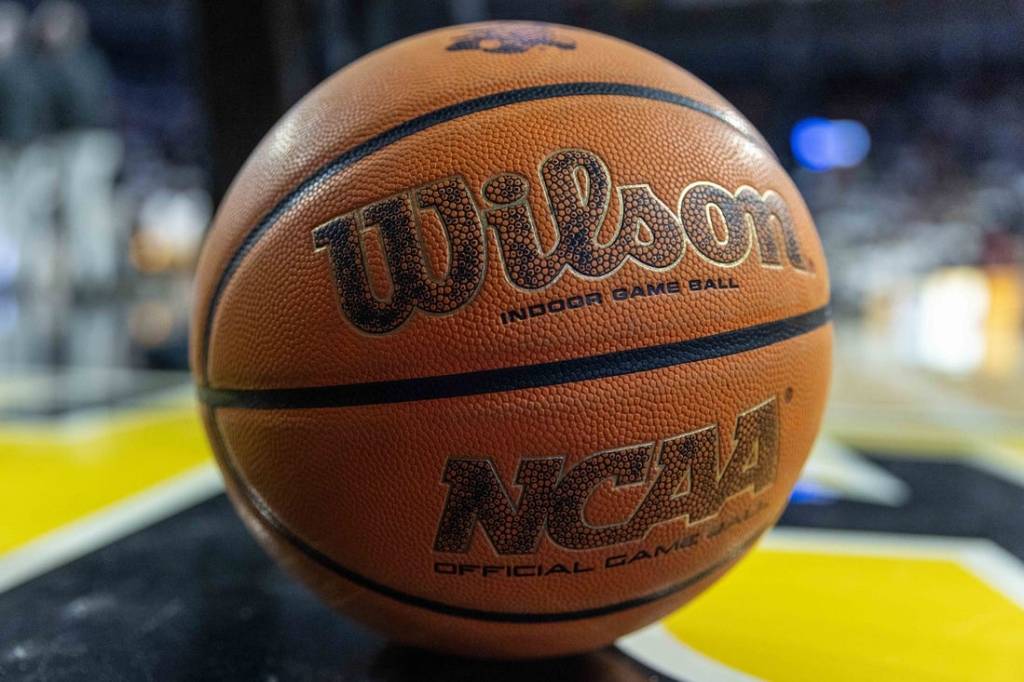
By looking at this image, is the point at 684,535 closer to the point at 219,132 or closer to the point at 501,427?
the point at 501,427

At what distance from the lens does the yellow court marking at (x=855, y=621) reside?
4.28ft

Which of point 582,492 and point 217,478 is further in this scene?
point 217,478

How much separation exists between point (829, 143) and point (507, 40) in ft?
60.2

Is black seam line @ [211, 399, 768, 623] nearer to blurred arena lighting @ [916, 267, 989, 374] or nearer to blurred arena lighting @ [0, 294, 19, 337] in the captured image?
blurred arena lighting @ [916, 267, 989, 374]

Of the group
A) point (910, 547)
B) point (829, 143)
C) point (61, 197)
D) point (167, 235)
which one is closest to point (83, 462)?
point (910, 547)

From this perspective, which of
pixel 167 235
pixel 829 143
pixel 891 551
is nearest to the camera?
pixel 891 551

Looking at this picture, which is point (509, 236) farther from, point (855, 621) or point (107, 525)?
point (107, 525)

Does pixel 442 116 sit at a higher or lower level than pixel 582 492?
higher

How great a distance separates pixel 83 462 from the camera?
2.42 meters

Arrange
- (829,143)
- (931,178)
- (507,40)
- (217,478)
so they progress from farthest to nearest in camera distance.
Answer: (829,143)
(931,178)
(217,478)
(507,40)

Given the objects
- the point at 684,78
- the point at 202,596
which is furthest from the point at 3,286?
the point at 684,78

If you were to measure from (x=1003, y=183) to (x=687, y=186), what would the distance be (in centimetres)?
1546

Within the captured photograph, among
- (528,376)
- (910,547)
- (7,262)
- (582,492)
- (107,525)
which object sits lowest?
(7,262)

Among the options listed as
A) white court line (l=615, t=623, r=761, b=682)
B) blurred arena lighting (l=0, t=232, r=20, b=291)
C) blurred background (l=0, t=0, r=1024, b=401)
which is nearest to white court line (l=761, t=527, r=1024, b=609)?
white court line (l=615, t=623, r=761, b=682)
